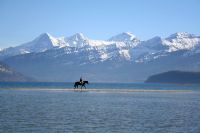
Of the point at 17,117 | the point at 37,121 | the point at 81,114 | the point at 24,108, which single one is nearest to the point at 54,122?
the point at 37,121

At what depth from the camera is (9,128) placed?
44531 mm

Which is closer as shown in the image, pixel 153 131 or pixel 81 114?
pixel 153 131

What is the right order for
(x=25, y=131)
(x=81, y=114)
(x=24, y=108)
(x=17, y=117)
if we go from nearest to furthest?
1. (x=25, y=131)
2. (x=17, y=117)
3. (x=81, y=114)
4. (x=24, y=108)

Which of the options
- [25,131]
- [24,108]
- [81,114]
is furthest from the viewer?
[24,108]

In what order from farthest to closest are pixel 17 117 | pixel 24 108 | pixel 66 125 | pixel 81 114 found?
pixel 24 108
pixel 81 114
pixel 17 117
pixel 66 125

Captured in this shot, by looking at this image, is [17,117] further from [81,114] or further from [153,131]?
[153,131]

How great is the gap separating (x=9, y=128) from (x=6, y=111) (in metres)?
13.9

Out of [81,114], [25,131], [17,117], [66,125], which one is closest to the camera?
[25,131]

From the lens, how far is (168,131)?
1783 inches

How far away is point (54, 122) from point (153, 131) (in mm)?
9642

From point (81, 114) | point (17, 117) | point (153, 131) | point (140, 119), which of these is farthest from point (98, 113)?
point (153, 131)

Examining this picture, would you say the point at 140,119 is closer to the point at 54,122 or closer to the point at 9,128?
the point at 54,122

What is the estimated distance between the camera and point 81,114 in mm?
57625

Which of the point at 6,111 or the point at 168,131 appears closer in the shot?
the point at 168,131
